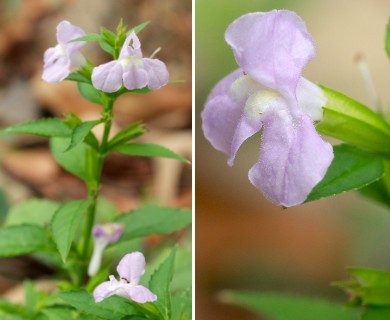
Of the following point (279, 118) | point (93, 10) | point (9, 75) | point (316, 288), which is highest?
point (93, 10)

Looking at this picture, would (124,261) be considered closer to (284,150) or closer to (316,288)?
(284,150)

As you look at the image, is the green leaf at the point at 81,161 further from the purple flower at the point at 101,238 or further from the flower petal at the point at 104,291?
the flower petal at the point at 104,291

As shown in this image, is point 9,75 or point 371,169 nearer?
point 371,169

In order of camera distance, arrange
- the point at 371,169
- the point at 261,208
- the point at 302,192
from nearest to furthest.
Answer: the point at 302,192, the point at 371,169, the point at 261,208

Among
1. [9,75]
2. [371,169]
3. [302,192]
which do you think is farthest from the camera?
[9,75]

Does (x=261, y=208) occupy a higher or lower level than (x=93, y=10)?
lower

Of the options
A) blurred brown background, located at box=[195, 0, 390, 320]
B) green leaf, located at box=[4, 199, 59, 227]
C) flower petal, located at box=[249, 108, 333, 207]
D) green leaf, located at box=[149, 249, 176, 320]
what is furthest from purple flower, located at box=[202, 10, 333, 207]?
blurred brown background, located at box=[195, 0, 390, 320]

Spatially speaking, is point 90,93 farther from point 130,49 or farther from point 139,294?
point 139,294

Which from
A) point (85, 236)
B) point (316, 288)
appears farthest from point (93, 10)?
point (85, 236)
